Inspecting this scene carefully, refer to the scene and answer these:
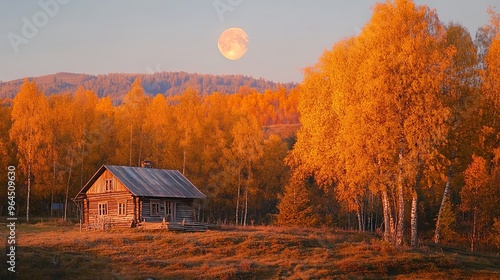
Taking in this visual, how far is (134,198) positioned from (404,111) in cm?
2594

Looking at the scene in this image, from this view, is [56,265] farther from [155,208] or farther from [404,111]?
[404,111]

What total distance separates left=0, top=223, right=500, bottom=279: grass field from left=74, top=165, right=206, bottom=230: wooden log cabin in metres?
8.12

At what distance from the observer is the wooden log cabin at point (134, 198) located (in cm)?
5550

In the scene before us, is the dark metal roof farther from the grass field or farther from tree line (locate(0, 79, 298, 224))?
tree line (locate(0, 79, 298, 224))

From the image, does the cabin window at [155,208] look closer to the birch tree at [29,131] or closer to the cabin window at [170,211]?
the cabin window at [170,211]

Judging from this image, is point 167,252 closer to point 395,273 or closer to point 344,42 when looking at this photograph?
point 395,273

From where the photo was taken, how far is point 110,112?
3492 inches

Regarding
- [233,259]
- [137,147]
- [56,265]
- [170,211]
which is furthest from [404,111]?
[137,147]

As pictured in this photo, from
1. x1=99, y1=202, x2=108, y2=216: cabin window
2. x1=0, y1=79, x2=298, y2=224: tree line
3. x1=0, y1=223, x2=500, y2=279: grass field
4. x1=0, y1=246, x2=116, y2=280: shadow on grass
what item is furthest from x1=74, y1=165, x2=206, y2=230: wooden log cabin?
x1=0, y1=246, x2=116, y2=280: shadow on grass

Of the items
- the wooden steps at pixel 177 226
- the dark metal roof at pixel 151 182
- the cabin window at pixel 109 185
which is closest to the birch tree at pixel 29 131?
the dark metal roof at pixel 151 182

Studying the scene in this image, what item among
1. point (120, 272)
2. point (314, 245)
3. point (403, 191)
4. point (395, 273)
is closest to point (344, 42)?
point (403, 191)

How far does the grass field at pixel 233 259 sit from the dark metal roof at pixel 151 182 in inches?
334

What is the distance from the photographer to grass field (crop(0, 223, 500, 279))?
34531 mm

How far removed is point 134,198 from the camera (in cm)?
5556
